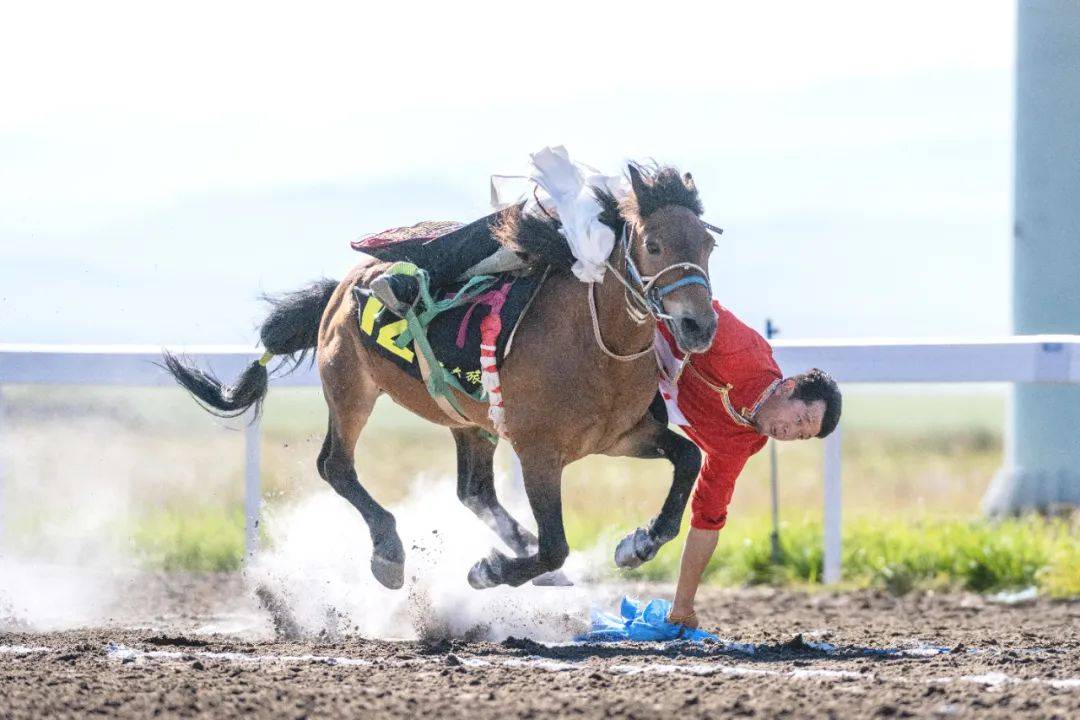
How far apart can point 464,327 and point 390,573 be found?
113 cm

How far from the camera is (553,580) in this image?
6.50 m

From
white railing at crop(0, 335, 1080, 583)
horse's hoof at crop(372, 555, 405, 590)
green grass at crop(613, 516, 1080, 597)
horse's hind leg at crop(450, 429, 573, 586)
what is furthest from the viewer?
green grass at crop(613, 516, 1080, 597)

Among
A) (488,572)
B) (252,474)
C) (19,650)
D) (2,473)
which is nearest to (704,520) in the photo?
(488,572)

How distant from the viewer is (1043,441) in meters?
9.53

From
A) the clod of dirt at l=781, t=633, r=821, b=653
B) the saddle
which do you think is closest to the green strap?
the saddle

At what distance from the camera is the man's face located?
5668 mm

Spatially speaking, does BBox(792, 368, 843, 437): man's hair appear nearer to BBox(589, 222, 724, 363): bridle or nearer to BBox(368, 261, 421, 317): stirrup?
BBox(589, 222, 724, 363): bridle

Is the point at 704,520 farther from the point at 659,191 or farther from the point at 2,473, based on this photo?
the point at 2,473

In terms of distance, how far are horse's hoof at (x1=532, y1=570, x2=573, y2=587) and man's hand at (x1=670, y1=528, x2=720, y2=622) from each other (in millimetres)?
564

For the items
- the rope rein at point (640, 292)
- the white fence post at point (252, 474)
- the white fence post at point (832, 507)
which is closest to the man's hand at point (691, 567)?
the rope rein at point (640, 292)

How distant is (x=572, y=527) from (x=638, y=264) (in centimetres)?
407

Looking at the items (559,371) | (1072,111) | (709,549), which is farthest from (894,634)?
(1072,111)

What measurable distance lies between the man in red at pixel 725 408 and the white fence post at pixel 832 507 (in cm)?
198

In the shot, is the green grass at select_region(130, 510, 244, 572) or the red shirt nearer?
the red shirt
